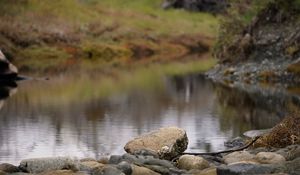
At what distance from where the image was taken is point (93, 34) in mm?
75125

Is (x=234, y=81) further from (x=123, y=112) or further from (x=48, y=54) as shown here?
(x=48, y=54)

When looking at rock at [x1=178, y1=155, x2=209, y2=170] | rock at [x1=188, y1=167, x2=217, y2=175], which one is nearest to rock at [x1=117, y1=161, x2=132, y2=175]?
rock at [x1=188, y1=167, x2=217, y2=175]

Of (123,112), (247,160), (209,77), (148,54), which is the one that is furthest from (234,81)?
(148,54)

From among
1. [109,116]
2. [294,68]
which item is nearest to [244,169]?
[109,116]

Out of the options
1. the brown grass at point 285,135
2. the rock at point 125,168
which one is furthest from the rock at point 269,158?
the rock at point 125,168

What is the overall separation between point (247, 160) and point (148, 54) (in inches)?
2262

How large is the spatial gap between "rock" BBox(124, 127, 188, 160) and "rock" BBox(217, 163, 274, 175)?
3027 mm

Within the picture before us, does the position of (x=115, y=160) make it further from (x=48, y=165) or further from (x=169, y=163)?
(x=48, y=165)

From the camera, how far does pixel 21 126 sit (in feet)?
83.0

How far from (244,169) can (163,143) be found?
12.3ft

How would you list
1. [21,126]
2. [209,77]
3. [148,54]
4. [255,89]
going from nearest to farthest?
[21,126], [255,89], [209,77], [148,54]

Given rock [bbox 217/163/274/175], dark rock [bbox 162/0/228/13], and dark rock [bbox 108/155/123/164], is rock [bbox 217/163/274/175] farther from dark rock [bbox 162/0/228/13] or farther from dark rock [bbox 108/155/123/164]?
dark rock [bbox 162/0/228/13]

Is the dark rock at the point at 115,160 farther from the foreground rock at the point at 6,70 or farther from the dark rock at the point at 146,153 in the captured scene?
the foreground rock at the point at 6,70

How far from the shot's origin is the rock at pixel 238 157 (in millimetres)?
17109
